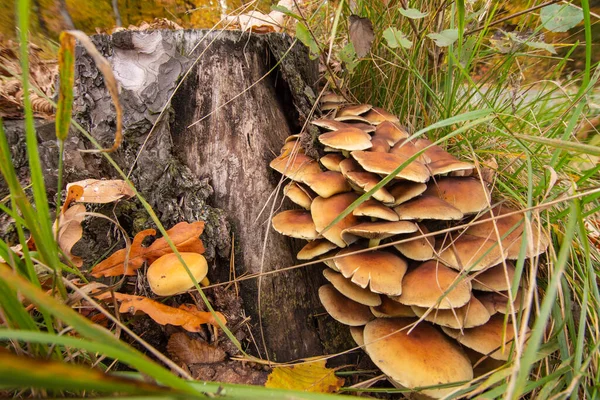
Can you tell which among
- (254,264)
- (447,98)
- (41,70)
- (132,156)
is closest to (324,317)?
(254,264)

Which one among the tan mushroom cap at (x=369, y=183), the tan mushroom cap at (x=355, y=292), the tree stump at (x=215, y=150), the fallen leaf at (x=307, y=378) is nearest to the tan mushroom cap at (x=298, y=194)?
the tree stump at (x=215, y=150)

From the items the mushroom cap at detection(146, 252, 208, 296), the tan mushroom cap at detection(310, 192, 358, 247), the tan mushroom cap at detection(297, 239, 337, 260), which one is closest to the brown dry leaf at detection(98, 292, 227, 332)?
the mushroom cap at detection(146, 252, 208, 296)

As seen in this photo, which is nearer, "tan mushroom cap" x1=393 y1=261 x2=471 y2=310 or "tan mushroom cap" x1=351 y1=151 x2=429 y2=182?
"tan mushroom cap" x1=393 y1=261 x2=471 y2=310

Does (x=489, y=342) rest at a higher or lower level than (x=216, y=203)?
lower

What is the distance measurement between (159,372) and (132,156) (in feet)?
4.47

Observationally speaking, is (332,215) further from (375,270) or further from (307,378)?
(307,378)

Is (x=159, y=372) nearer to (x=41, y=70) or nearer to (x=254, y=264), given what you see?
(x=254, y=264)

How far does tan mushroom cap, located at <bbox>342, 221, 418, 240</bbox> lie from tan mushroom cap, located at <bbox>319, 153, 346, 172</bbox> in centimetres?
36

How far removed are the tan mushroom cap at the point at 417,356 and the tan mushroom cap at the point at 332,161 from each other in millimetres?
776

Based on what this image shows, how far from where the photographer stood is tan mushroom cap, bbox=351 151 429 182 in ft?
4.64

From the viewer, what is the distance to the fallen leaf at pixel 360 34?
1.75 metres

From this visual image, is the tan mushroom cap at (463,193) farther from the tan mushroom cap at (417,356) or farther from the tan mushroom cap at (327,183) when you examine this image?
the tan mushroom cap at (417,356)

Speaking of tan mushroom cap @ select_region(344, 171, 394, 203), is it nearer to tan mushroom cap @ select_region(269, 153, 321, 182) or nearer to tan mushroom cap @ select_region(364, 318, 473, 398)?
tan mushroom cap @ select_region(269, 153, 321, 182)

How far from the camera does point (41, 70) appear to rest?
10.8 ft
